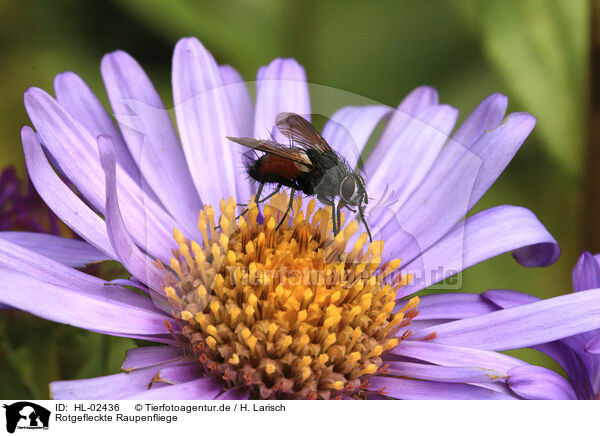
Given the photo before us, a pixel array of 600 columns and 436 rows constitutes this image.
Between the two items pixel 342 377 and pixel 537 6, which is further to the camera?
pixel 537 6

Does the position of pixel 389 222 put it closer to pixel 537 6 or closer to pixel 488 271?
pixel 488 271

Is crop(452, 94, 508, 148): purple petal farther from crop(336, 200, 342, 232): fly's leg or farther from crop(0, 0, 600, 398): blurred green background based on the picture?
crop(336, 200, 342, 232): fly's leg

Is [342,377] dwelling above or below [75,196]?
below

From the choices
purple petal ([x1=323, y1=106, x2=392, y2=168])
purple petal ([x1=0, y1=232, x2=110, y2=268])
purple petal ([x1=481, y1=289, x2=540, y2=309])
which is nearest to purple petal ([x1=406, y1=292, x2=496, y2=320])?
purple petal ([x1=481, y1=289, x2=540, y2=309])

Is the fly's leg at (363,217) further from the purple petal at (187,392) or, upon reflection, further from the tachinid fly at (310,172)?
the purple petal at (187,392)

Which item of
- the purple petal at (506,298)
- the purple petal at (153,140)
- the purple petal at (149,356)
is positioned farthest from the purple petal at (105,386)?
the purple petal at (506,298)
